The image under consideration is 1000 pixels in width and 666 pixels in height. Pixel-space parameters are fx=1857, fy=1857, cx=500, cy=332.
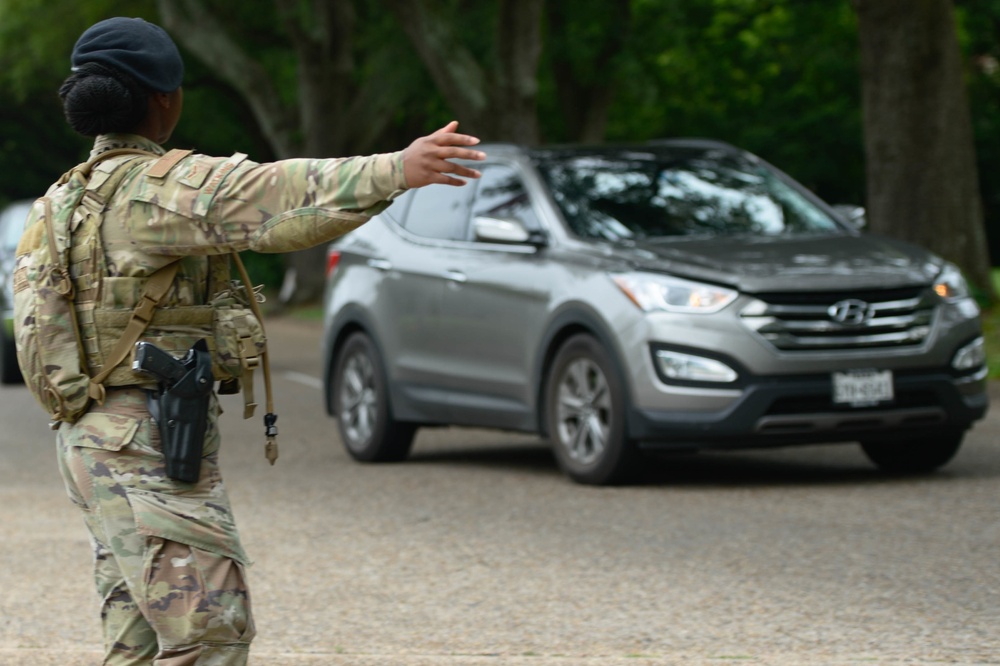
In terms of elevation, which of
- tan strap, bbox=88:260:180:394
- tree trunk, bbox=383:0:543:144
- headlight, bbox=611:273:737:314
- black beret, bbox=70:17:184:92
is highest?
black beret, bbox=70:17:184:92

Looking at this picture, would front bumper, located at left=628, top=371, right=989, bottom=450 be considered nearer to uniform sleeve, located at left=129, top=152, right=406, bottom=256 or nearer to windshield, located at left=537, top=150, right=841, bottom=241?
windshield, located at left=537, top=150, right=841, bottom=241

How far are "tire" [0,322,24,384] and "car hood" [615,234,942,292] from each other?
11.0 metres

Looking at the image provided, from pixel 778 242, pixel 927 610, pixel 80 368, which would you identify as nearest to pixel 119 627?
pixel 80 368

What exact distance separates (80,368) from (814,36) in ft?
114

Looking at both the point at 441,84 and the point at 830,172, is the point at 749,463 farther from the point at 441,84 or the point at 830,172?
the point at 830,172

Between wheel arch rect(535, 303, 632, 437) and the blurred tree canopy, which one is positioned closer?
wheel arch rect(535, 303, 632, 437)

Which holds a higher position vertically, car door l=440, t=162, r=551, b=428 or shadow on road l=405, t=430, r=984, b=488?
car door l=440, t=162, r=551, b=428

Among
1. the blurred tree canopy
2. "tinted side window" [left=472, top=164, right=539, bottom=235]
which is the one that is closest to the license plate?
"tinted side window" [left=472, top=164, right=539, bottom=235]

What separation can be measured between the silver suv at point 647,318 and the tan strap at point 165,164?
17.1 feet

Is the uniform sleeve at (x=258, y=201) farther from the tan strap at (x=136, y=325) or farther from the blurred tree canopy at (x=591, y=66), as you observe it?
the blurred tree canopy at (x=591, y=66)

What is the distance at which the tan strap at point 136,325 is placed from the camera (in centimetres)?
389

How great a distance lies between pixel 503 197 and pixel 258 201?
6705mm

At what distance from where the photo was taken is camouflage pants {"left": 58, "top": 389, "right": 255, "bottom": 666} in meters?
3.80

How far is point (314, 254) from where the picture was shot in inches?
1351
